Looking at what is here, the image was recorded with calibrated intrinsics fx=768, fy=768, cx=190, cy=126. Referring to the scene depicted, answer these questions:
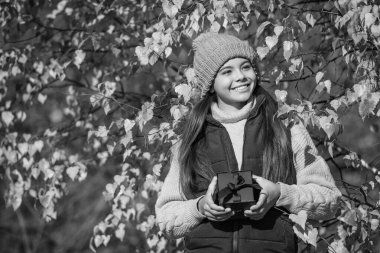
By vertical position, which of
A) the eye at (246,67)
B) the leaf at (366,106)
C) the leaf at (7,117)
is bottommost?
the leaf at (7,117)

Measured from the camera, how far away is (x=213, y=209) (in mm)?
2340

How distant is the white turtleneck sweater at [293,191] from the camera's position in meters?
Result: 2.47

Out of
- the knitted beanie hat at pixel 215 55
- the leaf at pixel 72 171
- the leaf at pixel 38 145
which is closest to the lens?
the knitted beanie hat at pixel 215 55

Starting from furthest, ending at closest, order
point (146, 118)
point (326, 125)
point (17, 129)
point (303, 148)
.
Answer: point (17, 129)
point (146, 118)
point (326, 125)
point (303, 148)

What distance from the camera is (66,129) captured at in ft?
14.3

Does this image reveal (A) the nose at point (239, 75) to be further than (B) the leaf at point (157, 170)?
No

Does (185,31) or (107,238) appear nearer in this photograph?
(185,31)

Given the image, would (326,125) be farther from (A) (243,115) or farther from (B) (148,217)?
(B) (148,217)

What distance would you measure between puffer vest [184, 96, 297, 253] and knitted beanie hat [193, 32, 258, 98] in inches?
6.4

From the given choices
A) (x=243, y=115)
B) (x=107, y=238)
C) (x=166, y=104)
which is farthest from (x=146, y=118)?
(x=107, y=238)

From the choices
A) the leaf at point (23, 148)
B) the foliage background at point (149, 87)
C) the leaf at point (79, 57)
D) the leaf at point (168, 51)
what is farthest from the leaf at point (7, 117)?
the leaf at point (168, 51)

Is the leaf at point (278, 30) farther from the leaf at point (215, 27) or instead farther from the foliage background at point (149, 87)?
the leaf at point (215, 27)

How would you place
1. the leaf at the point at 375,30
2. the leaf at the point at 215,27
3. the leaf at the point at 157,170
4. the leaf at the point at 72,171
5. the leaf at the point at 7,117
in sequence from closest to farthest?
the leaf at the point at 375,30 → the leaf at the point at 215,27 → the leaf at the point at 157,170 → the leaf at the point at 72,171 → the leaf at the point at 7,117

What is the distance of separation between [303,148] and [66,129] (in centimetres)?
209
